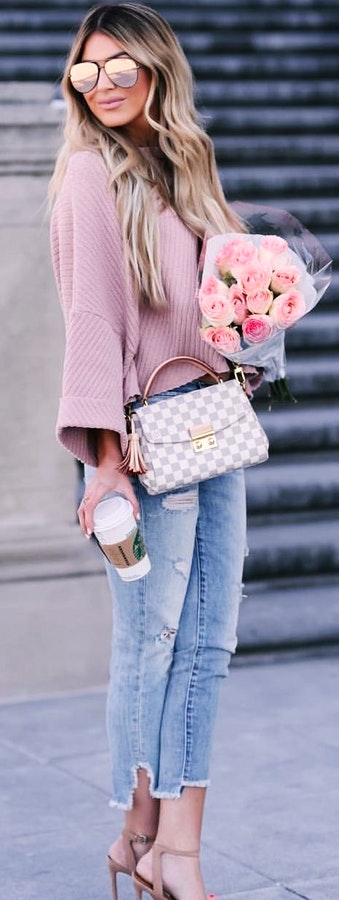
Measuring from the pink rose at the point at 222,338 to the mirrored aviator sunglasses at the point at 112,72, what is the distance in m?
0.54

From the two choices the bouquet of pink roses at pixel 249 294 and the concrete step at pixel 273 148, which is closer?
the bouquet of pink roses at pixel 249 294

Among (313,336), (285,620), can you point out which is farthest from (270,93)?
(285,620)

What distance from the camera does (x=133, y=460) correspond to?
3.25 meters

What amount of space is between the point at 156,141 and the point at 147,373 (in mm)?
506

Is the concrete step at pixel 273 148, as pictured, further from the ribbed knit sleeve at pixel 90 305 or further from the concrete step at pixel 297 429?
the ribbed knit sleeve at pixel 90 305

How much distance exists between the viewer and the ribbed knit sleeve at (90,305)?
3.20 m

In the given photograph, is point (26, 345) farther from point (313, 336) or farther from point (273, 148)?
point (273, 148)

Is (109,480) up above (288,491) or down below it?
above

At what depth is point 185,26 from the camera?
10195 millimetres

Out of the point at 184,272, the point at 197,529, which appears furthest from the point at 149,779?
the point at 184,272

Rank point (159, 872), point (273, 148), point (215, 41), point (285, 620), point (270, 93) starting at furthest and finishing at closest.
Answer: point (215, 41) → point (270, 93) → point (273, 148) → point (285, 620) → point (159, 872)

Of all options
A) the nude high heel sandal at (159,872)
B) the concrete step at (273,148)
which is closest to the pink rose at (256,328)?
the nude high heel sandal at (159,872)

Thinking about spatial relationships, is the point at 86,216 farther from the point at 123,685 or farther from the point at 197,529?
the point at 123,685

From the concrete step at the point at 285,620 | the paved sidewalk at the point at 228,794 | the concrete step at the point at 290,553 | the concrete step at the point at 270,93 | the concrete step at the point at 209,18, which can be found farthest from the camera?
the concrete step at the point at 209,18
